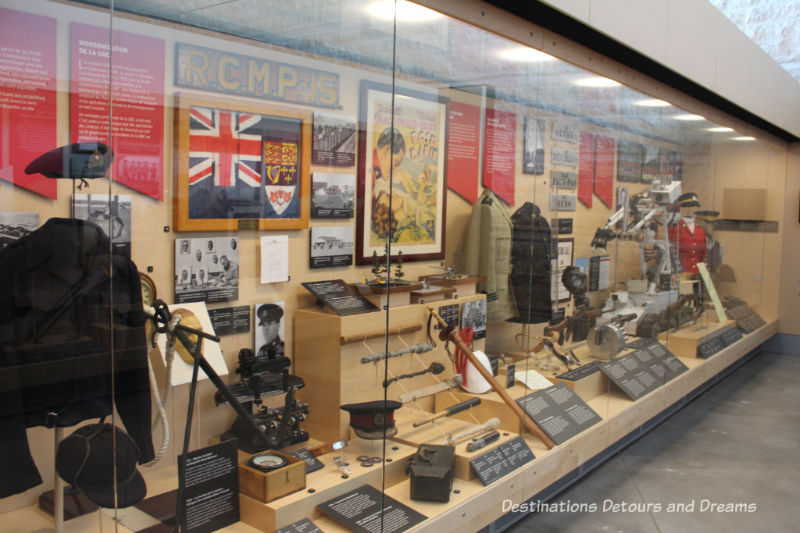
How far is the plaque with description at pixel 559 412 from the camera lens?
135 inches

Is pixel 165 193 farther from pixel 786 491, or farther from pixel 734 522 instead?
pixel 786 491

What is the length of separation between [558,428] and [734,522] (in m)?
1.10

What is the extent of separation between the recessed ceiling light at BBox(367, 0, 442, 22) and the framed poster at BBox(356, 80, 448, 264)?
0.23m

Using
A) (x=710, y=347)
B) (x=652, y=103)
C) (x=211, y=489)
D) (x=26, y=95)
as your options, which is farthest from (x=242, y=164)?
(x=710, y=347)

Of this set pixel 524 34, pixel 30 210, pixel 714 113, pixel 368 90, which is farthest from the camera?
pixel 714 113

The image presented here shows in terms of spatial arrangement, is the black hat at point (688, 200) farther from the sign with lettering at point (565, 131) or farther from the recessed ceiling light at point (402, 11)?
the recessed ceiling light at point (402, 11)

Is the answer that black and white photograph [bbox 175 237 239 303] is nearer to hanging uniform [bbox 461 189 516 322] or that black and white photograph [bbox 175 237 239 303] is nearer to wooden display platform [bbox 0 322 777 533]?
wooden display platform [bbox 0 322 777 533]

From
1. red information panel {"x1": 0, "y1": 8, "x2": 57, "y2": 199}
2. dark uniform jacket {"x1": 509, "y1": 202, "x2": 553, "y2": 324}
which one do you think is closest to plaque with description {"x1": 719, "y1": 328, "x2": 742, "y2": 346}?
dark uniform jacket {"x1": 509, "y1": 202, "x2": 553, "y2": 324}

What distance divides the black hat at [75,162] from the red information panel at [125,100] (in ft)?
0.06

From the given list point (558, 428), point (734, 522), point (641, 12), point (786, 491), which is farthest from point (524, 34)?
point (786, 491)

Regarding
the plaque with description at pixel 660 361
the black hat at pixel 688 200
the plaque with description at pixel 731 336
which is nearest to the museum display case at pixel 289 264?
the plaque with description at pixel 660 361

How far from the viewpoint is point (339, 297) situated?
2236 millimetres

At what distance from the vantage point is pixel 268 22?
1.93m

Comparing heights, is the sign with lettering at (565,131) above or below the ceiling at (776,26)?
below
